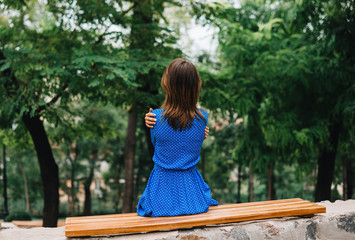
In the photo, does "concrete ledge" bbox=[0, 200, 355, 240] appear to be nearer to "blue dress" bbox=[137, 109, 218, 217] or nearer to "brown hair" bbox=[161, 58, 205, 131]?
"blue dress" bbox=[137, 109, 218, 217]

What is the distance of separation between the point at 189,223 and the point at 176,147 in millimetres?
693

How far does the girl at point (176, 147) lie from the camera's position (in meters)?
3.21

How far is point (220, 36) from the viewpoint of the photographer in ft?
35.4

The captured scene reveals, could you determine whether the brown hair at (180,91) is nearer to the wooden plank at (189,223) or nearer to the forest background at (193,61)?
the wooden plank at (189,223)

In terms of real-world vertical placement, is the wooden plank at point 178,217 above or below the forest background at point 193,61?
below

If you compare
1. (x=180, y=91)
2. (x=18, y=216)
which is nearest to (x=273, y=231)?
(x=180, y=91)

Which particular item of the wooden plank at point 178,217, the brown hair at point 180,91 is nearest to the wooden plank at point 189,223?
the wooden plank at point 178,217

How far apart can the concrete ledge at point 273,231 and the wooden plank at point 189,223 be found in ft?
0.25

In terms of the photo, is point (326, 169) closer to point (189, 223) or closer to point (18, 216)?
point (189, 223)

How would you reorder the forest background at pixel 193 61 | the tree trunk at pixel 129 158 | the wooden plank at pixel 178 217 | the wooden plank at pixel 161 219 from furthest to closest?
1. the tree trunk at pixel 129 158
2. the forest background at pixel 193 61
3. the wooden plank at pixel 178 217
4. the wooden plank at pixel 161 219

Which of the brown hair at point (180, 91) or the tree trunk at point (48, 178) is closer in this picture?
the brown hair at point (180, 91)

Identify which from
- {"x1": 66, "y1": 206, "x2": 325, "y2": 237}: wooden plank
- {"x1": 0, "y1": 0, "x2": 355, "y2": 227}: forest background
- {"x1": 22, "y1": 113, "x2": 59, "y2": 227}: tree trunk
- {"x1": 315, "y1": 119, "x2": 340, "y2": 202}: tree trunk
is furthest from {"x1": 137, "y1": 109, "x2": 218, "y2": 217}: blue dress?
{"x1": 315, "y1": 119, "x2": 340, "y2": 202}: tree trunk

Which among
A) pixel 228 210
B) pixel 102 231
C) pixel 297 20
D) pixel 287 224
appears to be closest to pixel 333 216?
pixel 287 224

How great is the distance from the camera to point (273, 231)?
352 cm
